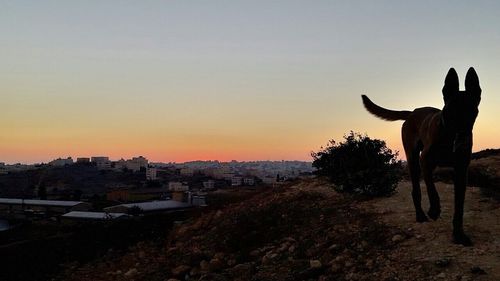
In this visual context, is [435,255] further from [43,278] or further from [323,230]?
[43,278]

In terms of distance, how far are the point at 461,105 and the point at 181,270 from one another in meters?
7.59

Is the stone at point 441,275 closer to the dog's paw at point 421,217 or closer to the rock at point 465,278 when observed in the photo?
the rock at point 465,278

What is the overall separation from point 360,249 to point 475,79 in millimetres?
3885

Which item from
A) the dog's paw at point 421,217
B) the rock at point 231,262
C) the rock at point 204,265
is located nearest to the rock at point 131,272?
the rock at point 204,265

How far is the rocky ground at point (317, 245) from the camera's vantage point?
22.4ft

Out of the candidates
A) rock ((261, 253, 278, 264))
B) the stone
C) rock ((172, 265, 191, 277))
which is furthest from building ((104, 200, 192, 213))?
the stone

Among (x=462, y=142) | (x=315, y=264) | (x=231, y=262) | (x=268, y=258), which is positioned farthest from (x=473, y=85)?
(x=231, y=262)

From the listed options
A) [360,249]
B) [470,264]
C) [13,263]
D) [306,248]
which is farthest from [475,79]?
[13,263]

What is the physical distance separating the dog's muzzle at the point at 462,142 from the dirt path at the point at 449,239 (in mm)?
1680

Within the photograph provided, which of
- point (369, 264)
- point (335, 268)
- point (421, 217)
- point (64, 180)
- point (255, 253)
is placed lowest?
point (255, 253)

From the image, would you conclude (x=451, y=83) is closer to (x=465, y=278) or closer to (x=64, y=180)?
(x=465, y=278)

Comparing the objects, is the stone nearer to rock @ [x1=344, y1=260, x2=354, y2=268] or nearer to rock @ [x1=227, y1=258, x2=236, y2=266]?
rock @ [x1=344, y1=260, x2=354, y2=268]

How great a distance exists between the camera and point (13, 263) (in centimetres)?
1653

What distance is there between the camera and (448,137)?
6.11 metres
